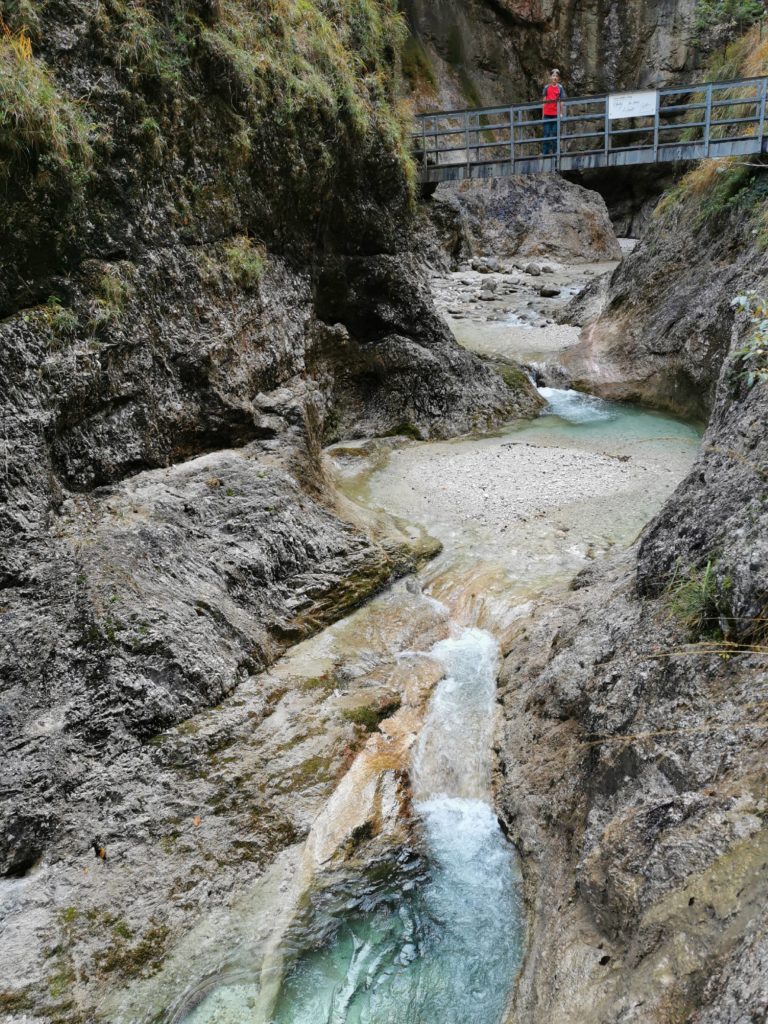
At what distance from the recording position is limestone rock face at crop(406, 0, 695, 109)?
97.5 feet

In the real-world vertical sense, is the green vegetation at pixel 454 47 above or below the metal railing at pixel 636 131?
above

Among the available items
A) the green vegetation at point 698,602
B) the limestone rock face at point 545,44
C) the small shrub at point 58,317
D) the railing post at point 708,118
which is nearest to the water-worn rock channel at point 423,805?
the green vegetation at point 698,602

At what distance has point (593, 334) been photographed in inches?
688

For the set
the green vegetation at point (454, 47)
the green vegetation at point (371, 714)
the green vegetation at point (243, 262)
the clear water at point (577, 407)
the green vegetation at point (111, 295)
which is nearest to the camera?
the green vegetation at point (371, 714)

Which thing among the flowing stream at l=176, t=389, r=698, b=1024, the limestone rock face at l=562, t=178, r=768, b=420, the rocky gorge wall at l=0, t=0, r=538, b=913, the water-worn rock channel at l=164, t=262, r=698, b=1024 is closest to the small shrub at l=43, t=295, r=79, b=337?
the rocky gorge wall at l=0, t=0, r=538, b=913

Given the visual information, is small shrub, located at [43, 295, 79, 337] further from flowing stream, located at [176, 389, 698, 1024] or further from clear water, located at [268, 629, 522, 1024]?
clear water, located at [268, 629, 522, 1024]

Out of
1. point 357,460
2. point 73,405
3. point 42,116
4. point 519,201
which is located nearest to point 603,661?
point 73,405

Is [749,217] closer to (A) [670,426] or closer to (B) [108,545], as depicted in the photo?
(A) [670,426]

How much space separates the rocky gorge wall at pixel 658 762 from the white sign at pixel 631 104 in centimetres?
1110

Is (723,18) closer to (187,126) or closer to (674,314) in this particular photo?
(674,314)

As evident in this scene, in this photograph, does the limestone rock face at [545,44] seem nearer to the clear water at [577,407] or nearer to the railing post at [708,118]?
the railing post at [708,118]

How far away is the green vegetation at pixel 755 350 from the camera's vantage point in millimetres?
4688

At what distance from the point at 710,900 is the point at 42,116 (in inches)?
305

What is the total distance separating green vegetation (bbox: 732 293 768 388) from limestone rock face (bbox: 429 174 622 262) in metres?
24.3
